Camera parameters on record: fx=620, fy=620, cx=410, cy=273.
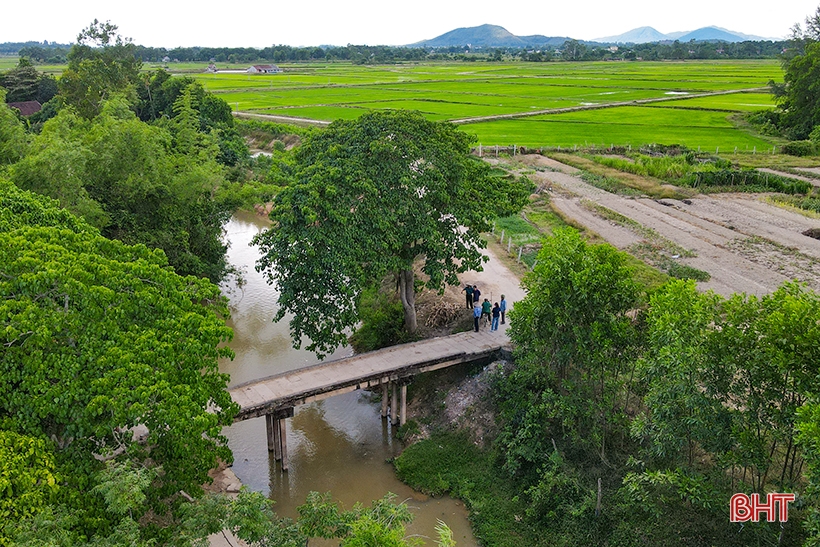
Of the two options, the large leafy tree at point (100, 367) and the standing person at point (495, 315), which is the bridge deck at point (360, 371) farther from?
the large leafy tree at point (100, 367)

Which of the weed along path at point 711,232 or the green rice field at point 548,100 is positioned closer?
the weed along path at point 711,232

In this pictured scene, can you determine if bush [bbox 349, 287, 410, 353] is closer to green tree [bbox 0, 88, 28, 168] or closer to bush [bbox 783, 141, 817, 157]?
green tree [bbox 0, 88, 28, 168]

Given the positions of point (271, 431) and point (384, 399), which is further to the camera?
point (384, 399)

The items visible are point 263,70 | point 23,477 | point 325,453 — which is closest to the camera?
point 23,477

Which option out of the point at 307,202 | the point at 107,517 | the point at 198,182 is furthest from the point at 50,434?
the point at 198,182

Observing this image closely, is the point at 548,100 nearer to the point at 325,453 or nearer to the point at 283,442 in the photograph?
the point at 325,453

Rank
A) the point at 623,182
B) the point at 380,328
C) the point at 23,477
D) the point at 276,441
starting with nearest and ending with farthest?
the point at 23,477
the point at 276,441
the point at 380,328
the point at 623,182

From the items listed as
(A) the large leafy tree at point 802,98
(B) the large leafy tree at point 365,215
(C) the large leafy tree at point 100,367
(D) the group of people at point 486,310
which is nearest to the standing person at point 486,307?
(D) the group of people at point 486,310

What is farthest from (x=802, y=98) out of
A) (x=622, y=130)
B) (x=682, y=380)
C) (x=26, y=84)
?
(x=26, y=84)

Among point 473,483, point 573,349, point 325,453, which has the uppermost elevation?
point 573,349
